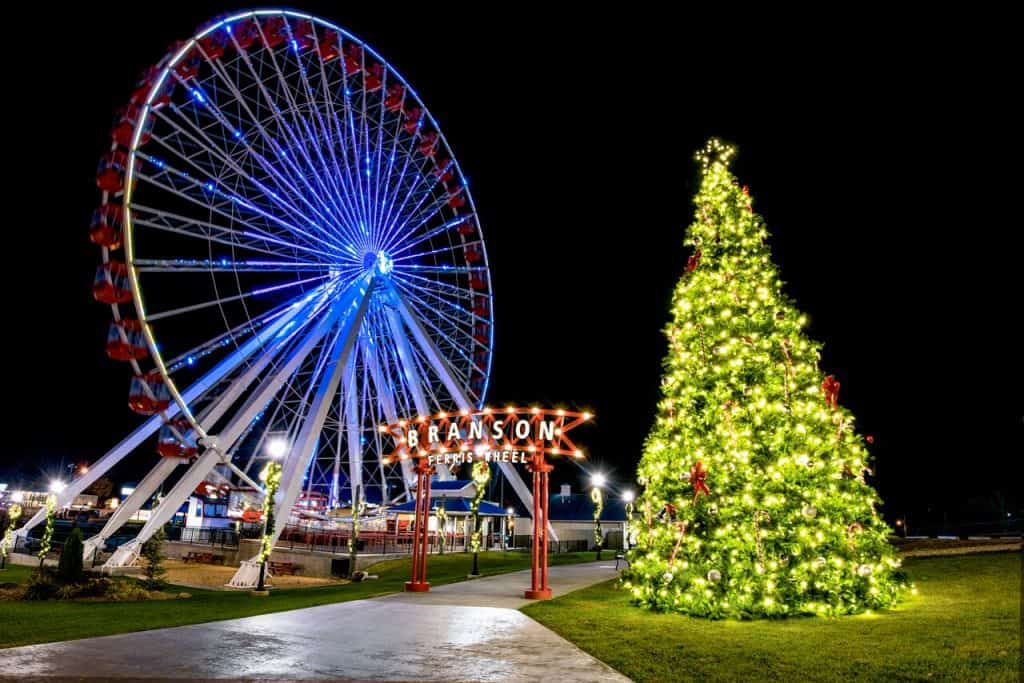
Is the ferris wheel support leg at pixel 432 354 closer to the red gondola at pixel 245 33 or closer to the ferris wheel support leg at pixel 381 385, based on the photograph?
the ferris wheel support leg at pixel 381 385

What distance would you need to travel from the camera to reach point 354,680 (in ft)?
23.8

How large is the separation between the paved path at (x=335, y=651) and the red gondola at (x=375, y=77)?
75.3 ft

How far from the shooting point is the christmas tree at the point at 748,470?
38.5ft

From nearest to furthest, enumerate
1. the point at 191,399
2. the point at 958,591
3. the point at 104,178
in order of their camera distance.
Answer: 1. the point at 958,591
2. the point at 104,178
3. the point at 191,399

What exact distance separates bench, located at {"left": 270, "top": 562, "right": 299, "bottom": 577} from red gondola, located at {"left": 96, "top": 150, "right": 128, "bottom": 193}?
15367mm

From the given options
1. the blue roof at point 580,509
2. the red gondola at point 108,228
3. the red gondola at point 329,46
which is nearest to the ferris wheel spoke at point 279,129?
the red gondola at point 329,46

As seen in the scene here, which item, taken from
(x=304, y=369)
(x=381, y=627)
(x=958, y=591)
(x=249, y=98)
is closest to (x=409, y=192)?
(x=249, y=98)

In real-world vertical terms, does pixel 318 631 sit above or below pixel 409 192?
below

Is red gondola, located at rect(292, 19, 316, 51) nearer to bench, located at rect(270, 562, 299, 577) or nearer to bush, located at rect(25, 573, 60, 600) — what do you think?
bush, located at rect(25, 573, 60, 600)

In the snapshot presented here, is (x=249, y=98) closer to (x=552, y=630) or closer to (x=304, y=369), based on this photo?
(x=304, y=369)

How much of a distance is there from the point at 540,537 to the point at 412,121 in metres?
21.6

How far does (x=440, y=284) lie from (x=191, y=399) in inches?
449

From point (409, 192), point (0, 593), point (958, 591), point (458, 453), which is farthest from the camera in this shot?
point (409, 192)

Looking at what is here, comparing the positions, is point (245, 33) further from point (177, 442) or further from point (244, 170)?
point (177, 442)
